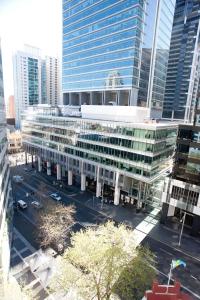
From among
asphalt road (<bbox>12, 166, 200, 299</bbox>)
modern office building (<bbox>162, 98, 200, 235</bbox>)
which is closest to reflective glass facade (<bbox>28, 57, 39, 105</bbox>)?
asphalt road (<bbox>12, 166, 200, 299</bbox>)

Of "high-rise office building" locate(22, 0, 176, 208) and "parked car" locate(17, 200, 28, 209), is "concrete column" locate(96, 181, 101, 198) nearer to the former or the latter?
"high-rise office building" locate(22, 0, 176, 208)

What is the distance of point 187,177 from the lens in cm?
4062

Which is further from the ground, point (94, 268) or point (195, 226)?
point (94, 268)

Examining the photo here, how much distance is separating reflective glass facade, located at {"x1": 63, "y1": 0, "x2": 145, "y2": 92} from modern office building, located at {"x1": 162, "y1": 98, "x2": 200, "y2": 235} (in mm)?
41185

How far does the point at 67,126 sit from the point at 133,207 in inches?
1304

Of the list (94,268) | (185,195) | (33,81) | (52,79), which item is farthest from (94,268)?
(52,79)

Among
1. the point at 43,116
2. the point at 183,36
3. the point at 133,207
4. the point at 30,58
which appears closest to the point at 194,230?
the point at 133,207

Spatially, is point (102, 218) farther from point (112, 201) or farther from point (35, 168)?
point (35, 168)

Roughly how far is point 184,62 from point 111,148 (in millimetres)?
121273

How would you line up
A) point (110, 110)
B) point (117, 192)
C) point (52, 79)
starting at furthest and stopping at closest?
point (52, 79) < point (110, 110) < point (117, 192)

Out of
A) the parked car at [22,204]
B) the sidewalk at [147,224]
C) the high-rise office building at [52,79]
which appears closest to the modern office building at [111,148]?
the sidewalk at [147,224]

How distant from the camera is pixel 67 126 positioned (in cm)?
6338

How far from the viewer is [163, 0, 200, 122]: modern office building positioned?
440 feet

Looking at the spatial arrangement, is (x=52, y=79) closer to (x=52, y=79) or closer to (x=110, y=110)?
(x=52, y=79)
